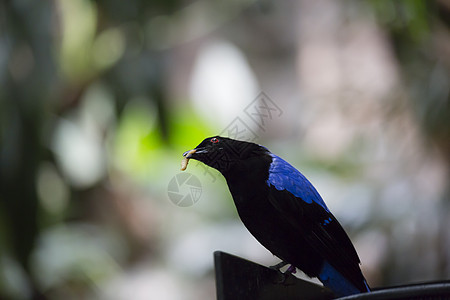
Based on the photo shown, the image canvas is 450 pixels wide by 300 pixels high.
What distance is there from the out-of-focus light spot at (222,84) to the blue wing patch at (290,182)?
4311 millimetres

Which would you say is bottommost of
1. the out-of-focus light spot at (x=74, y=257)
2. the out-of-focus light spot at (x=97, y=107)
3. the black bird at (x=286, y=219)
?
the black bird at (x=286, y=219)

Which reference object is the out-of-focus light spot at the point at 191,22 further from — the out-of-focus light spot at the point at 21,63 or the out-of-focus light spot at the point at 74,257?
the out-of-focus light spot at the point at 74,257

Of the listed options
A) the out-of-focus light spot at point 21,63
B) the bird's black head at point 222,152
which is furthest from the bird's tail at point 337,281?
the out-of-focus light spot at point 21,63

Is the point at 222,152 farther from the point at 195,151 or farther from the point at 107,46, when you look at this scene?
the point at 107,46

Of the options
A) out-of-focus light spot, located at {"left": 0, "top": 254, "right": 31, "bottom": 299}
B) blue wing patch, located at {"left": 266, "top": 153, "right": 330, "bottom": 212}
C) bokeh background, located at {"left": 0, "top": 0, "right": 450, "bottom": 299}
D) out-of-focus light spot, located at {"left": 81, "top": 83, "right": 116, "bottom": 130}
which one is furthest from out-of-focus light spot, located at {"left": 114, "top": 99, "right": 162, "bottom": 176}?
blue wing patch, located at {"left": 266, "top": 153, "right": 330, "bottom": 212}

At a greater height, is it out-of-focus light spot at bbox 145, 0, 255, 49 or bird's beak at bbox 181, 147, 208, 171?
out-of-focus light spot at bbox 145, 0, 255, 49

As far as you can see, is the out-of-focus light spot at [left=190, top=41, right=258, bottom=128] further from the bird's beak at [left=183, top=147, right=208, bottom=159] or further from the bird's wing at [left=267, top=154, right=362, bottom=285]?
the bird's beak at [left=183, top=147, right=208, bottom=159]

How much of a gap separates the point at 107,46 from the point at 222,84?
4.33ft

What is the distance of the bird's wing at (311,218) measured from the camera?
5.54 feet

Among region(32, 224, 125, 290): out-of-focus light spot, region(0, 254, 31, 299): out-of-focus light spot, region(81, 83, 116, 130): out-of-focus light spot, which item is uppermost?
region(81, 83, 116, 130): out-of-focus light spot

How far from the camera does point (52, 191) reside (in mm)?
5848

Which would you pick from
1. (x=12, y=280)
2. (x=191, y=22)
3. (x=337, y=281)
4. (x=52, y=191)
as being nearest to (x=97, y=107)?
(x=52, y=191)

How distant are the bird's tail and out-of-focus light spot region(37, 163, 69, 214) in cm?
427

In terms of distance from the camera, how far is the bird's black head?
1.60 meters
